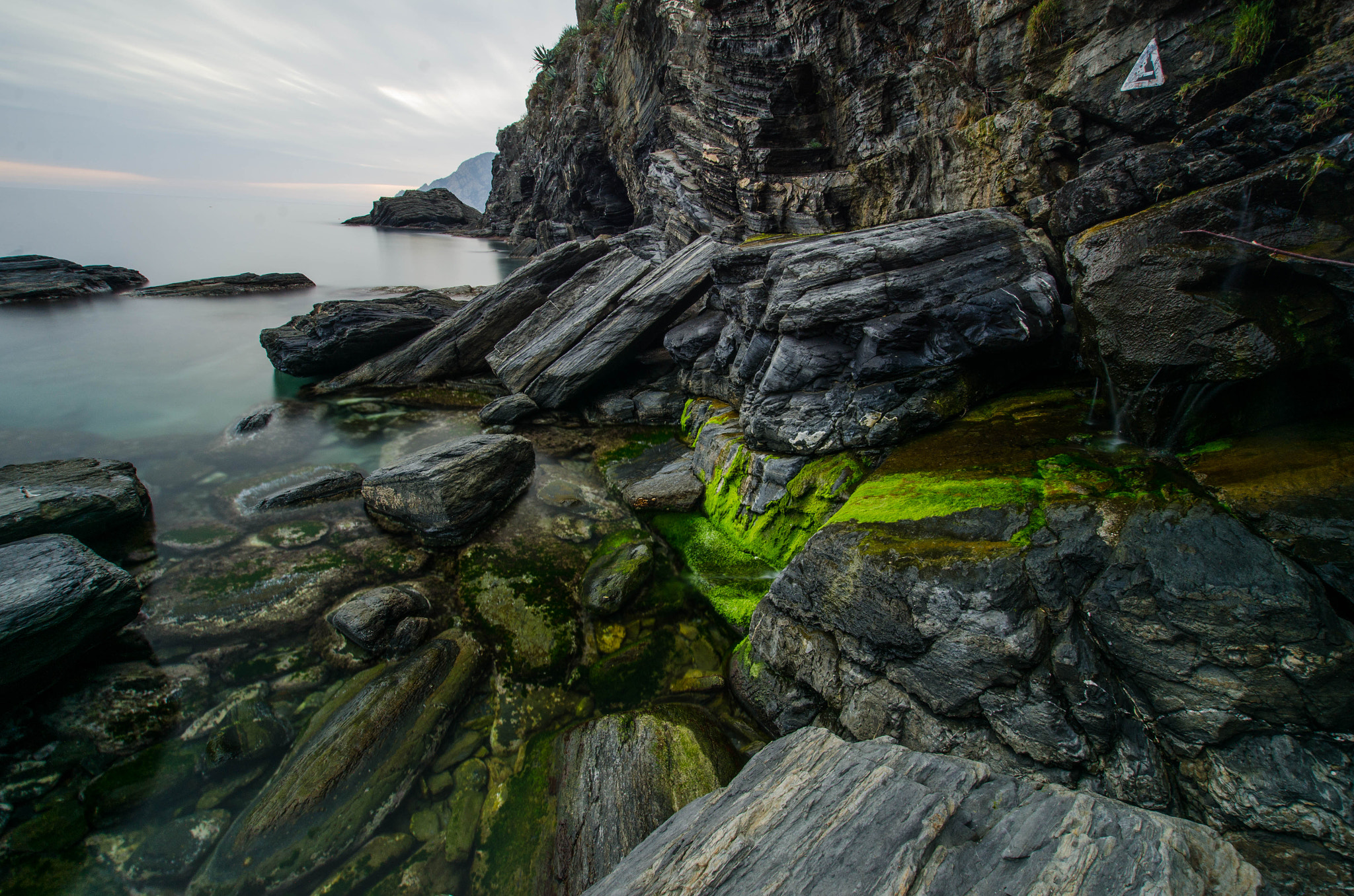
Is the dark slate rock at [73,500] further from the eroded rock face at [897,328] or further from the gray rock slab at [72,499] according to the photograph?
the eroded rock face at [897,328]

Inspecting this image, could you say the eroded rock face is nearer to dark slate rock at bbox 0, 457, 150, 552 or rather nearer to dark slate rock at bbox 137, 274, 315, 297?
dark slate rock at bbox 0, 457, 150, 552

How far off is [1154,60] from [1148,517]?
815cm

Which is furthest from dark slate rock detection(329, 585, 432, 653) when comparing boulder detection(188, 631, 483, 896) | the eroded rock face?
the eroded rock face

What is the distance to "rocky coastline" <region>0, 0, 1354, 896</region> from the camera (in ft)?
12.8

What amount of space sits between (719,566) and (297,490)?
895 centimetres

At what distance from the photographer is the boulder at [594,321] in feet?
47.9

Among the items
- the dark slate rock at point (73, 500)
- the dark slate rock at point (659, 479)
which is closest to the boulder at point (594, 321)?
the dark slate rock at point (659, 479)

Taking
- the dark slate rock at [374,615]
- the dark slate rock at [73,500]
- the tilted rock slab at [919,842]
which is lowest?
the dark slate rock at [374,615]

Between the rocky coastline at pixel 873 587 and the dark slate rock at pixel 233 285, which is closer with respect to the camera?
the rocky coastline at pixel 873 587

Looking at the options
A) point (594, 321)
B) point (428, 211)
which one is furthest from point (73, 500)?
point (428, 211)

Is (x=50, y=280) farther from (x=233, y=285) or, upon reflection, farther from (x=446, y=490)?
(x=446, y=490)

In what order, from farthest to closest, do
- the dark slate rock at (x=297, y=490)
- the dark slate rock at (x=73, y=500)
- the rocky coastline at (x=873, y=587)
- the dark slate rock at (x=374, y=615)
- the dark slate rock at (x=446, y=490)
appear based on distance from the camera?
the dark slate rock at (x=297, y=490)
the dark slate rock at (x=446, y=490)
the dark slate rock at (x=73, y=500)
the dark slate rock at (x=374, y=615)
the rocky coastline at (x=873, y=587)

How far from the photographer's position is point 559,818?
5.61 m

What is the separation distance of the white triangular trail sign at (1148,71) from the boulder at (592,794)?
1216 cm
